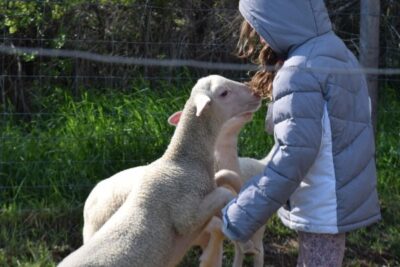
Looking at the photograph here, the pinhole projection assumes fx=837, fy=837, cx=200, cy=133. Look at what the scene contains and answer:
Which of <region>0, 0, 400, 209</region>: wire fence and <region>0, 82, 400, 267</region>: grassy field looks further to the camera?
<region>0, 0, 400, 209</region>: wire fence

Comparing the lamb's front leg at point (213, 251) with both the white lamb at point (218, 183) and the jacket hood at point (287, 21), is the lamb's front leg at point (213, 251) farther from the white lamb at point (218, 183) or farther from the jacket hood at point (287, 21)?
the jacket hood at point (287, 21)

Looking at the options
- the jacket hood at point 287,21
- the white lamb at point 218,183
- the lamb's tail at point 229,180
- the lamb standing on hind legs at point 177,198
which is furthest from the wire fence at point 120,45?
the jacket hood at point 287,21

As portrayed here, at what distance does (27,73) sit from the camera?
8.54 m

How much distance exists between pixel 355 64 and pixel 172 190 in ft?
3.63

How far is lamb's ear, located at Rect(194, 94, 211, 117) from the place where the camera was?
4.18 meters

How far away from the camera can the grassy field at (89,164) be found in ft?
19.6

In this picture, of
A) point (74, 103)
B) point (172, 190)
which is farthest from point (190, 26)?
point (172, 190)

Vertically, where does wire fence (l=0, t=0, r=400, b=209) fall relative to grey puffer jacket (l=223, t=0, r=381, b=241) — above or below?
below

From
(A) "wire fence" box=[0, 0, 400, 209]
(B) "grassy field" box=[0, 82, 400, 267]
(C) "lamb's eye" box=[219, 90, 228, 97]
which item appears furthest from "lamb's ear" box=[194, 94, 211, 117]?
(A) "wire fence" box=[0, 0, 400, 209]

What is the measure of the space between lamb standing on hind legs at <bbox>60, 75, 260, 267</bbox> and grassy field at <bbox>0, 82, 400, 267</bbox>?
1.62 m

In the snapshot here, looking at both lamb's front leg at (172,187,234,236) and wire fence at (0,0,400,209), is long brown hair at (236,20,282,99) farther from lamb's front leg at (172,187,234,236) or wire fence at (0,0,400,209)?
wire fence at (0,0,400,209)

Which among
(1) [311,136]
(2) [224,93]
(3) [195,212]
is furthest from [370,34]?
(1) [311,136]

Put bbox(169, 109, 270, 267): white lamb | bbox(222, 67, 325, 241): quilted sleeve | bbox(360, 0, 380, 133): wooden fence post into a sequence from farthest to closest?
bbox(360, 0, 380, 133): wooden fence post < bbox(169, 109, 270, 267): white lamb < bbox(222, 67, 325, 241): quilted sleeve

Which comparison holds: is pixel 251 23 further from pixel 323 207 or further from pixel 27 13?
pixel 27 13
